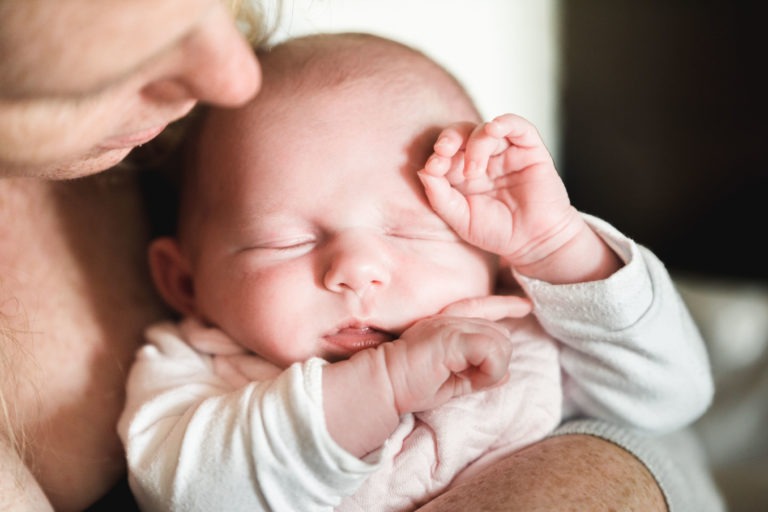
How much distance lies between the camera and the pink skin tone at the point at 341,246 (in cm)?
89

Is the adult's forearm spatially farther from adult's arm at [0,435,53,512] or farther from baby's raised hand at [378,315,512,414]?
adult's arm at [0,435,53,512]

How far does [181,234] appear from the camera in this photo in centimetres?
112

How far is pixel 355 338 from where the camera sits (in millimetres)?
904

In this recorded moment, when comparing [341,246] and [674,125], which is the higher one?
[341,246]

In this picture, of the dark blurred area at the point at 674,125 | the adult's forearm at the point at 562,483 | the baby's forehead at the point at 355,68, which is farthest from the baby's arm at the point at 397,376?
the dark blurred area at the point at 674,125

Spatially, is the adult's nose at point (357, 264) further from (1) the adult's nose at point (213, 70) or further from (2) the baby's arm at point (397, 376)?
(1) the adult's nose at point (213, 70)

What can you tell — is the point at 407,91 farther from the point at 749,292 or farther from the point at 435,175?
the point at 749,292

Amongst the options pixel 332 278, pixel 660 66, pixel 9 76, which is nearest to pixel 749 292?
pixel 660 66

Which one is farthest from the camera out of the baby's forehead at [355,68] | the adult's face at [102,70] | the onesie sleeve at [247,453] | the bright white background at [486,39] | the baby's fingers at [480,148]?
the bright white background at [486,39]

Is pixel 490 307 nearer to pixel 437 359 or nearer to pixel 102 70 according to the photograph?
pixel 437 359

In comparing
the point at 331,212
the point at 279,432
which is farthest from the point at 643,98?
the point at 279,432

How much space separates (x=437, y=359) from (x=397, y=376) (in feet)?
0.16

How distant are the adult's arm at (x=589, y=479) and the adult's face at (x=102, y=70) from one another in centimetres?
52

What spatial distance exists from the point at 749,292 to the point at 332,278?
45.9 inches
